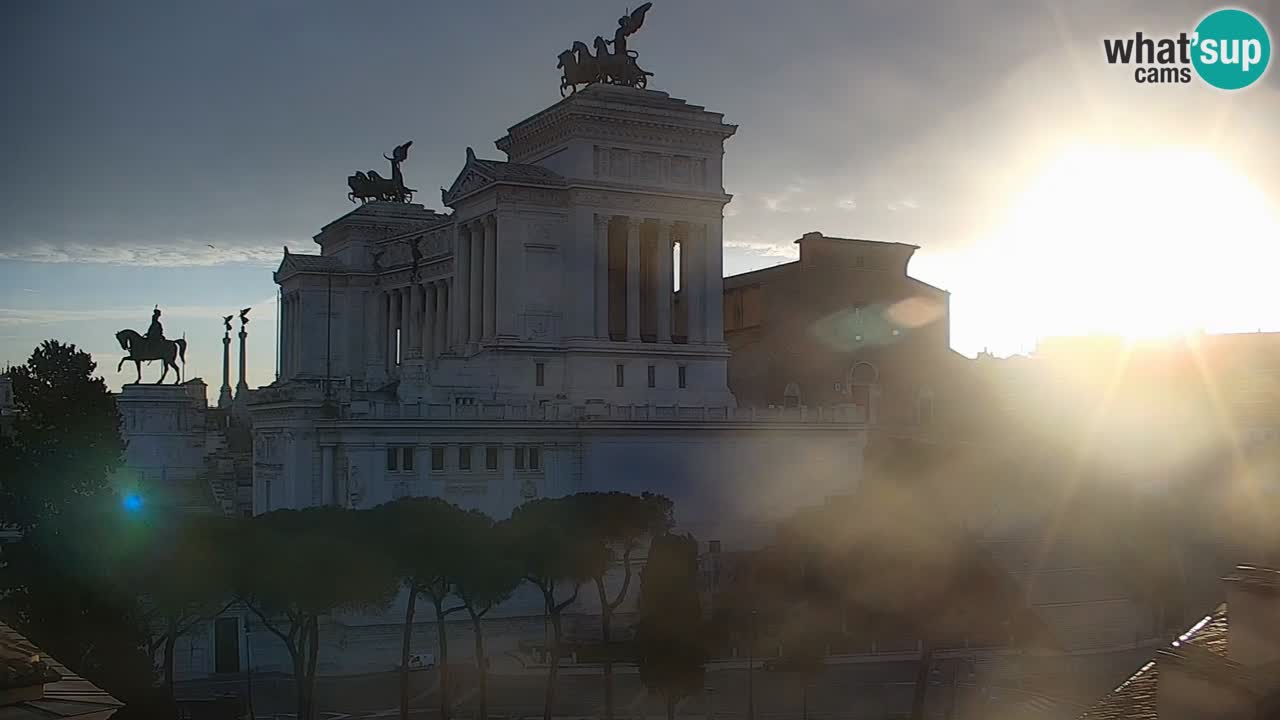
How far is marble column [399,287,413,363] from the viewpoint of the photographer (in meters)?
84.5

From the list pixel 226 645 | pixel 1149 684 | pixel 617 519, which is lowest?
pixel 226 645

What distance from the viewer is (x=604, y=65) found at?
225ft

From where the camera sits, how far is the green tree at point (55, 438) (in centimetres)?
3681

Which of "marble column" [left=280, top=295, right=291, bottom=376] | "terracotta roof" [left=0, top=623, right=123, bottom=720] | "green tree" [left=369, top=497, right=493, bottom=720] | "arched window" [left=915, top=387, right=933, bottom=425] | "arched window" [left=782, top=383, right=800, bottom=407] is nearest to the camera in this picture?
"terracotta roof" [left=0, top=623, right=123, bottom=720]

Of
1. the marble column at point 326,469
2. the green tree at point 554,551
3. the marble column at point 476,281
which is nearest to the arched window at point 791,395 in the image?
the marble column at point 476,281

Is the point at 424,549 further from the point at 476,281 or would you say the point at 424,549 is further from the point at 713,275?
the point at 713,275

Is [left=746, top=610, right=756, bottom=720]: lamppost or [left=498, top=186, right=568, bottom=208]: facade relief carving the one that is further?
[left=498, top=186, right=568, bottom=208]: facade relief carving

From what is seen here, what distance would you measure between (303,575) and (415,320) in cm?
4479

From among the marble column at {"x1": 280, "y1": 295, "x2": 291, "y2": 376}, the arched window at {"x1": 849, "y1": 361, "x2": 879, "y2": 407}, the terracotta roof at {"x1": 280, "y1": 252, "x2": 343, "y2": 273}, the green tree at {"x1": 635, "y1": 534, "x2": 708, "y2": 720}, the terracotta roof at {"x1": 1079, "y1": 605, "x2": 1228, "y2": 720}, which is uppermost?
the terracotta roof at {"x1": 280, "y1": 252, "x2": 343, "y2": 273}

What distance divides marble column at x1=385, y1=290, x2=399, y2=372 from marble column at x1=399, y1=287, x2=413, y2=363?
4.10ft

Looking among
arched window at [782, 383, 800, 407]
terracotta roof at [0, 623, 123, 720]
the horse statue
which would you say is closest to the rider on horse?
the horse statue

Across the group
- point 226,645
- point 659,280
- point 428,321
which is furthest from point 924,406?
point 226,645

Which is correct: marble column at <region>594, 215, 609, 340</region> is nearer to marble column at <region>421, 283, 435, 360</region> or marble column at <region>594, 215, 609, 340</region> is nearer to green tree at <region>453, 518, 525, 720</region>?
marble column at <region>421, 283, 435, 360</region>

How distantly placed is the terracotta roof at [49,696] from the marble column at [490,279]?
54.4 meters
